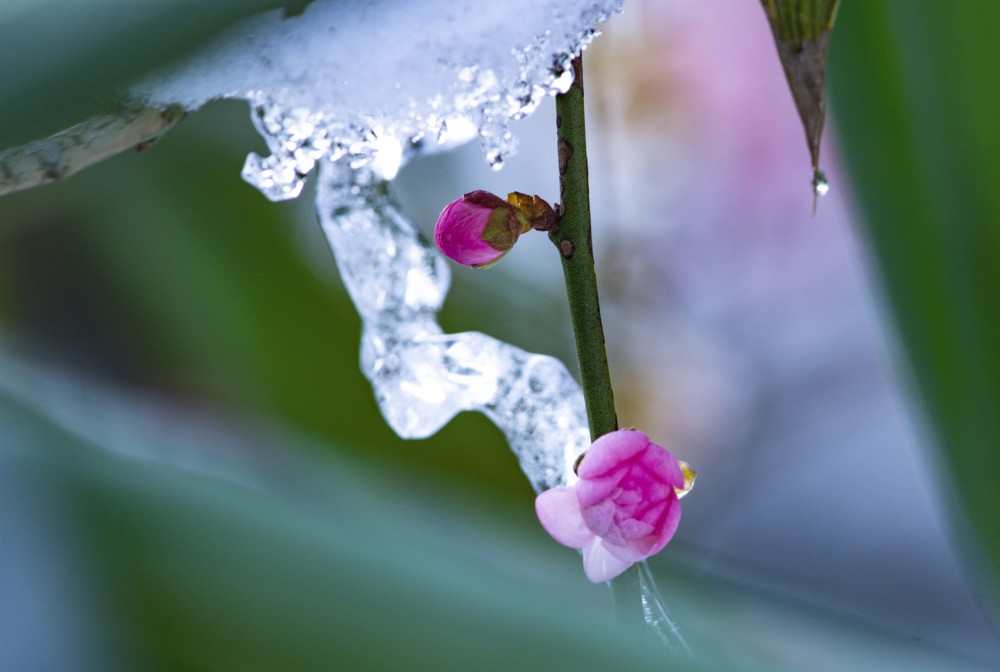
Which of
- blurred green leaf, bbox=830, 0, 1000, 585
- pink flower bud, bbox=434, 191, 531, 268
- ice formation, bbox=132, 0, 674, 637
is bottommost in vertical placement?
blurred green leaf, bbox=830, 0, 1000, 585

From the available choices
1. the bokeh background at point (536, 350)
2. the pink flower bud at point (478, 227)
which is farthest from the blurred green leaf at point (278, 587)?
the pink flower bud at point (478, 227)

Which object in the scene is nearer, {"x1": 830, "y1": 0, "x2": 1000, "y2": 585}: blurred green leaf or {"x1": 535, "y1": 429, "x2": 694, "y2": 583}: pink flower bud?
{"x1": 535, "y1": 429, "x2": 694, "y2": 583}: pink flower bud

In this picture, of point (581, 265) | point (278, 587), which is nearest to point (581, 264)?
point (581, 265)

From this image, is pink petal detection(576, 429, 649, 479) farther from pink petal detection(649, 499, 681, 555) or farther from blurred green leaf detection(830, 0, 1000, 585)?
blurred green leaf detection(830, 0, 1000, 585)

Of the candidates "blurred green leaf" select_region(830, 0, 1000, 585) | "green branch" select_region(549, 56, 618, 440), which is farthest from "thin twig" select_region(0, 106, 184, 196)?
"blurred green leaf" select_region(830, 0, 1000, 585)

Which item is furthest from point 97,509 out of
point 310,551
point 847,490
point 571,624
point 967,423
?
point 847,490

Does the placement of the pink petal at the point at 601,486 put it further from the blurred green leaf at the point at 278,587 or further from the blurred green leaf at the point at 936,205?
the blurred green leaf at the point at 936,205
